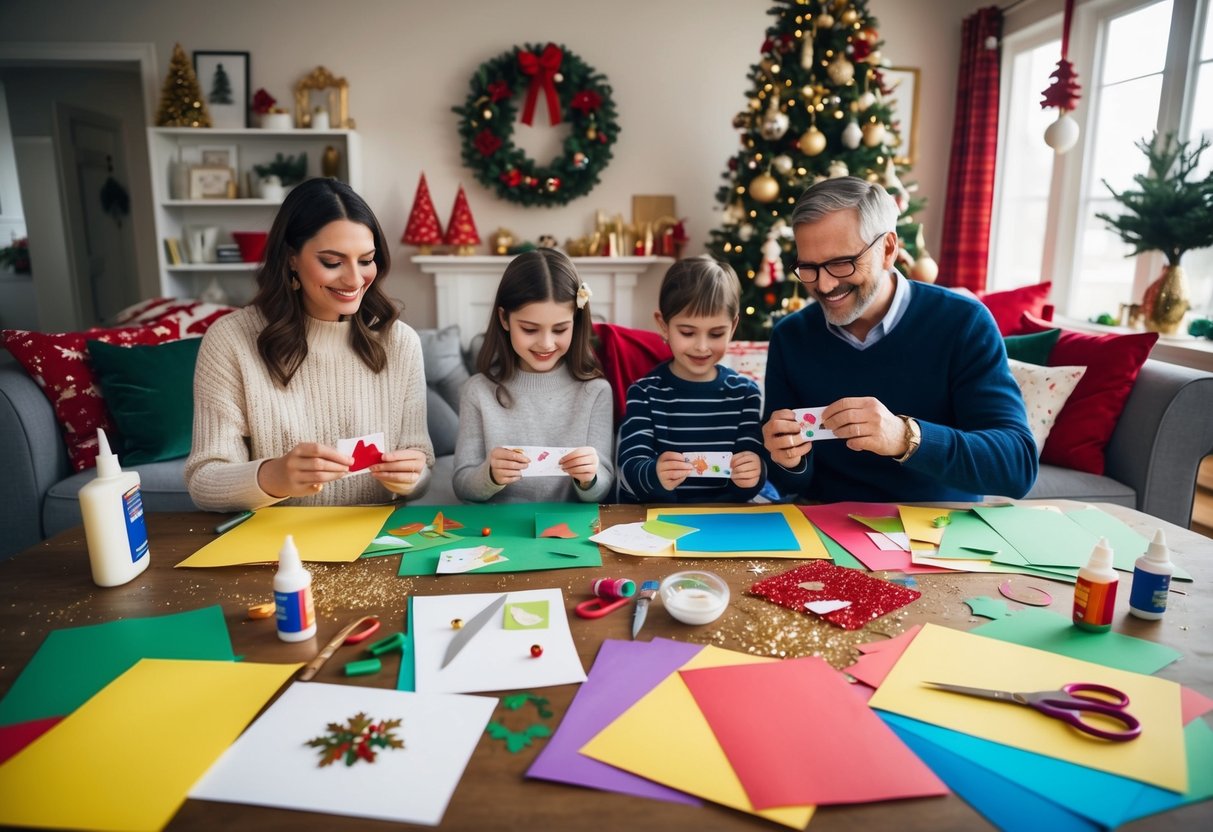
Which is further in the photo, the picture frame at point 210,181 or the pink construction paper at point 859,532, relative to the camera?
the picture frame at point 210,181

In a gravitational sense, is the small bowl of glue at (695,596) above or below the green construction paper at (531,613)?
above

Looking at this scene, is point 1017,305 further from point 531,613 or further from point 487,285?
point 531,613

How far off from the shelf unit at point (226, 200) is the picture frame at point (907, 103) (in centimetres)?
332

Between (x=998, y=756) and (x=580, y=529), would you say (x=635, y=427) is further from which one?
(x=998, y=756)

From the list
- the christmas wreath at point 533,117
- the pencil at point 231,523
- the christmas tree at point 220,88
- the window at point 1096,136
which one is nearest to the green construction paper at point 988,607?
the pencil at point 231,523

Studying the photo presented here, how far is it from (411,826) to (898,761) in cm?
47

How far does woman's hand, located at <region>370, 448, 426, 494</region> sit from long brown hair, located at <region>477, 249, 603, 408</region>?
40 centimetres

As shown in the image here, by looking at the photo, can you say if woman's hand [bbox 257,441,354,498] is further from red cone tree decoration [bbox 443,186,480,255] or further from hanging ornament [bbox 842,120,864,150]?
red cone tree decoration [bbox 443,186,480,255]

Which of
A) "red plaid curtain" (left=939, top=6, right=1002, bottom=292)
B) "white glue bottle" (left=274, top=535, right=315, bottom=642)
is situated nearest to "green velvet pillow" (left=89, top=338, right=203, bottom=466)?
"white glue bottle" (left=274, top=535, right=315, bottom=642)

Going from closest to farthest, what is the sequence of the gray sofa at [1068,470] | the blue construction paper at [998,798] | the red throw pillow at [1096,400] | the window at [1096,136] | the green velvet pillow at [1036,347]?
the blue construction paper at [998,798]
the gray sofa at [1068,470]
the red throw pillow at [1096,400]
the green velvet pillow at [1036,347]
the window at [1096,136]

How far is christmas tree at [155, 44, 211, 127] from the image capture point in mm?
4215

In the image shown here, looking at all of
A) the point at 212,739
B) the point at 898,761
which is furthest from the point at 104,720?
the point at 898,761

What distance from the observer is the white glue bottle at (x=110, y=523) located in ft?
3.58

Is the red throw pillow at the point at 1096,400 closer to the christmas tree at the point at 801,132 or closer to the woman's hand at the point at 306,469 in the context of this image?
the christmas tree at the point at 801,132
